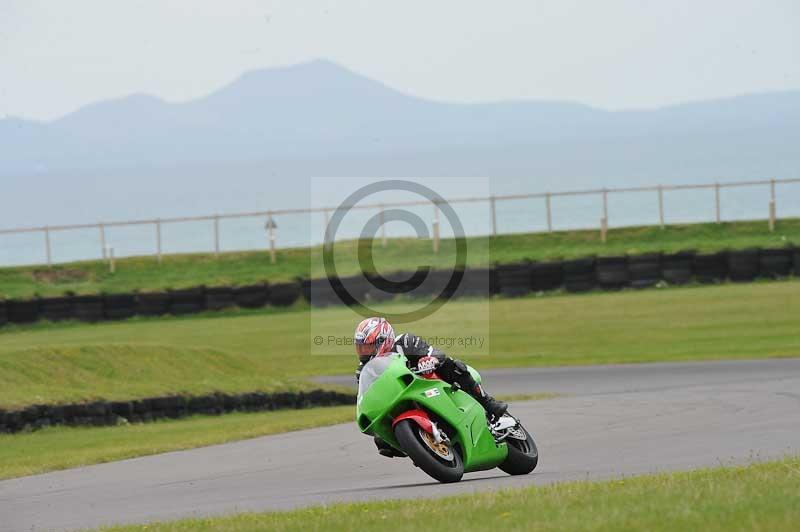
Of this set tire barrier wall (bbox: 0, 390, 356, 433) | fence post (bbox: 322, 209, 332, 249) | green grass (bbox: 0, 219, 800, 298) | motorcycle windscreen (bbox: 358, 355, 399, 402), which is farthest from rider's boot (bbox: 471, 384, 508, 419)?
fence post (bbox: 322, 209, 332, 249)

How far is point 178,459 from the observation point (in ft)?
47.1

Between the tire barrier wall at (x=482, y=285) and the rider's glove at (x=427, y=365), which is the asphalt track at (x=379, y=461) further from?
the tire barrier wall at (x=482, y=285)

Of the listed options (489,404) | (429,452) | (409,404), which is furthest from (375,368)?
(489,404)

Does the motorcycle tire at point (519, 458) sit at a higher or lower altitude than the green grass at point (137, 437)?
higher

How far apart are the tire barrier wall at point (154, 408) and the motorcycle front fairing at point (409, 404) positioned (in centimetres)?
886

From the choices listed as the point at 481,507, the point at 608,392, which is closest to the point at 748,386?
the point at 608,392

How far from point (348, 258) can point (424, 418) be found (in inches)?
1374

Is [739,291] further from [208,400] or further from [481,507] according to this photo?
[481,507]

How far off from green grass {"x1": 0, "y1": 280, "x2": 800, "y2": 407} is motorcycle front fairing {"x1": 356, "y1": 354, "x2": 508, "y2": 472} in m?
9.08

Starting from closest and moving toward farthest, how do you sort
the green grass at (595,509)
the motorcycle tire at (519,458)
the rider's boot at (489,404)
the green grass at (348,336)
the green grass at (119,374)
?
the green grass at (595,509), the rider's boot at (489,404), the motorcycle tire at (519,458), the green grass at (119,374), the green grass at (348,336)

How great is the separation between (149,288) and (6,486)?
2986 centimetres

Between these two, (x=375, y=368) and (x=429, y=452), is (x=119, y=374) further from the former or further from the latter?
(x=429, y=452)

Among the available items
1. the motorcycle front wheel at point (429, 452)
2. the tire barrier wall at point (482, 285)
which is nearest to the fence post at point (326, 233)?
the tire barrier wall at point (482, 285)

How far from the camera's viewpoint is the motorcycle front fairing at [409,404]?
10.1 meters
